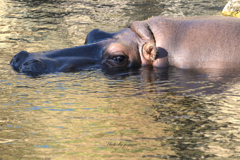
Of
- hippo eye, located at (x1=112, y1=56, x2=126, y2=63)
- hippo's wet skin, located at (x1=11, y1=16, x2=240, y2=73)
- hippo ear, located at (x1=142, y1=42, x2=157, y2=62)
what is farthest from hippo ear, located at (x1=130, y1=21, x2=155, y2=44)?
hippo eye, located at (x1=112, y1=56, x2=126, y2=63)

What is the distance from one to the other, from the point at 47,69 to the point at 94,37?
104 cm

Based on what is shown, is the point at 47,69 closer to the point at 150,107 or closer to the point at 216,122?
the point at 150,107

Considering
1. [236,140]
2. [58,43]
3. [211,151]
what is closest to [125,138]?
[211,151]

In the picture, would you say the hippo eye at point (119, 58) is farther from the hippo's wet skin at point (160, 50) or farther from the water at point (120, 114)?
the water at point (120, 114)

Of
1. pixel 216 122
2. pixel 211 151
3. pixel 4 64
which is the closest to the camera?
pixel 211 151

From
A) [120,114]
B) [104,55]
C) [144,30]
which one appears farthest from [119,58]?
[120,114]

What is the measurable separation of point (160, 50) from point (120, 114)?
202 centimetres

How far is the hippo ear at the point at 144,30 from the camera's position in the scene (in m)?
5.08

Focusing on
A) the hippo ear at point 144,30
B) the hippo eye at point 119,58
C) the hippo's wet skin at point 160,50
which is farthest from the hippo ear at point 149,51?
the hippo eye at point 119,58

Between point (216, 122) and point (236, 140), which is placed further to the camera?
point (216, 122)


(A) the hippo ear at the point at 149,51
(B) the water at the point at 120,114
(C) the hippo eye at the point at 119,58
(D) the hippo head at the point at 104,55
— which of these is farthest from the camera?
(C) the hippo eye at the point at 119,58

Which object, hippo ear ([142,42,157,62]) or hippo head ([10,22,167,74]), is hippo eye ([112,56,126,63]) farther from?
hippo ear ([142,42,157,62])

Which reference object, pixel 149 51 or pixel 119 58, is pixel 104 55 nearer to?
pixel 119 58

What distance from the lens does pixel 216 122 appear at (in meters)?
2.94
